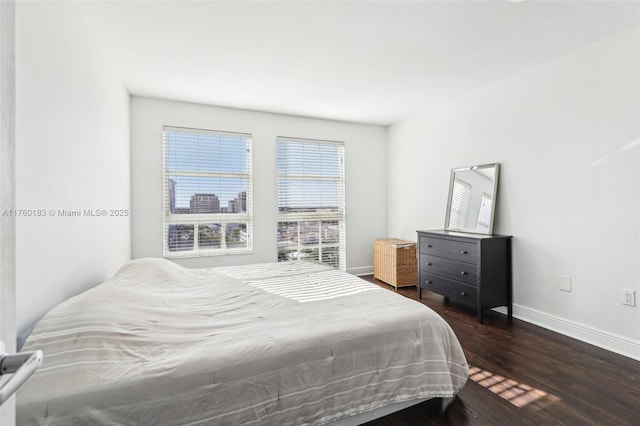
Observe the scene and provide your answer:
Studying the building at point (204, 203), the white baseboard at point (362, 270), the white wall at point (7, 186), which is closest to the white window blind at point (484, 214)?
the white baseboard at point (362, 270)

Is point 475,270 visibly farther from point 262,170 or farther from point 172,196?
point 172,196

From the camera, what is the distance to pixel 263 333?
1.42 meters

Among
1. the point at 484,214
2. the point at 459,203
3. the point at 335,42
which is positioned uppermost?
the point at 335,42

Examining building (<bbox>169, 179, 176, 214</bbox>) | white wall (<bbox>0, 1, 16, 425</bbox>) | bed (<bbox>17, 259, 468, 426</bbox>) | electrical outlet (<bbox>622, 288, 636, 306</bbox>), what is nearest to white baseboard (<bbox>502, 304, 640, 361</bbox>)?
electrical outlet (<bbox>622, 288, 636, 306</bbox>)

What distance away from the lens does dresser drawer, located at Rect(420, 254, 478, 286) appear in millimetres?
3016

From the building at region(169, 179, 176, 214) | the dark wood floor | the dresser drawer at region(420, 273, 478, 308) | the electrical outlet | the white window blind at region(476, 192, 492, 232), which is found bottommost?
the dark wood floor

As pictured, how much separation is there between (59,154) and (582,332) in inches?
165

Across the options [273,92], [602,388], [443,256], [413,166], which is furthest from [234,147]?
[602,388]

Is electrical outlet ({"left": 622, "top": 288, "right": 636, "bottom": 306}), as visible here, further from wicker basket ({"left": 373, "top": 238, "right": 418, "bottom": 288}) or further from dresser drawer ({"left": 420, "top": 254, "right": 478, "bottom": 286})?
wicker basket ({"left": 373, "top": 238, "right": 418, "bottom": 288})

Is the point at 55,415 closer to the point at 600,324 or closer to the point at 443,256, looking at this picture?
the point at 443,256

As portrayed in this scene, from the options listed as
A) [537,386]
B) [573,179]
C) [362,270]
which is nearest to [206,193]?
[362,270]

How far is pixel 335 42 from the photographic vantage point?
246 cm

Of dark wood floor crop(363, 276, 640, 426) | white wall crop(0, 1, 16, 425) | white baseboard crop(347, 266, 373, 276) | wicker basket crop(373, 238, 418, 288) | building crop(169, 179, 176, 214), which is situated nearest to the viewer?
white wall crop(0, 1, 16, 425)

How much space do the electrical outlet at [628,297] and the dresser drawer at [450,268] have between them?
1.05 meters
